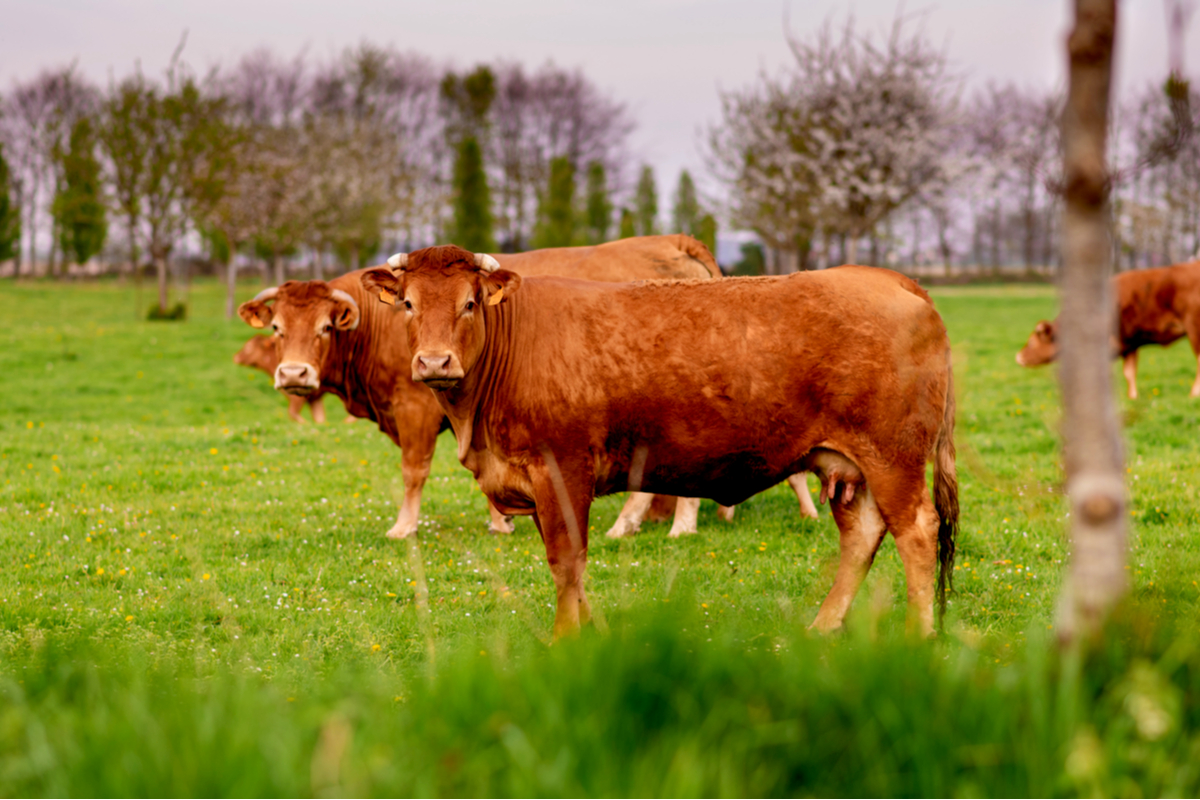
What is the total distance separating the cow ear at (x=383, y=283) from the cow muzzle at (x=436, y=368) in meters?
0.63

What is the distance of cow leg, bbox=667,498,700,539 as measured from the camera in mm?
8562

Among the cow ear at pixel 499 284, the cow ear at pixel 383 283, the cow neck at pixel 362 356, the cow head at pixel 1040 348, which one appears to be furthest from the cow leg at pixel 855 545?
the cow head at pixel 1040 348

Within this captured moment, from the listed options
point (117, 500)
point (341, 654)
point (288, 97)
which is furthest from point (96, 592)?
point (288, 97)

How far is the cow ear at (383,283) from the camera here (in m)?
5.89

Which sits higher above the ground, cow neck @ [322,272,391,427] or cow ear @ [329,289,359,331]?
cow ear @ [329,289,359,331]

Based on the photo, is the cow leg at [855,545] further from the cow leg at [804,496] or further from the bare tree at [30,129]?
the bare tree at [30,129]

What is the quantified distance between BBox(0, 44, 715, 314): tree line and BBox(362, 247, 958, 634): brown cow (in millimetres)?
27392

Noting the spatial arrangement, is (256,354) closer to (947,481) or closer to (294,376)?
(294,376)

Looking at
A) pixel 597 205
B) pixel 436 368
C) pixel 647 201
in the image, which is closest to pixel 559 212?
pixel 597 205

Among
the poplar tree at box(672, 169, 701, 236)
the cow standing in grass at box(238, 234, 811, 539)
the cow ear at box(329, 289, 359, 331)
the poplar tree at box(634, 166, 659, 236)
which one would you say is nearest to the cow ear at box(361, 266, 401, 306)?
the cow standing in grass at box(238, 234, 811, 539)

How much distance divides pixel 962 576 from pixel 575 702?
4531mm

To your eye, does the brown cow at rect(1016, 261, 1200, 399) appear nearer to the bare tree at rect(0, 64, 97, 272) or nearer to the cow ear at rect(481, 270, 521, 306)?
the cow ear at rect(481, 270, 521, 306)

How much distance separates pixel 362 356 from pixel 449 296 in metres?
3.71

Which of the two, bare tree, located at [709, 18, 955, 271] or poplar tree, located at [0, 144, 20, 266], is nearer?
bare tree, located at [709, 18, 955, 271]
